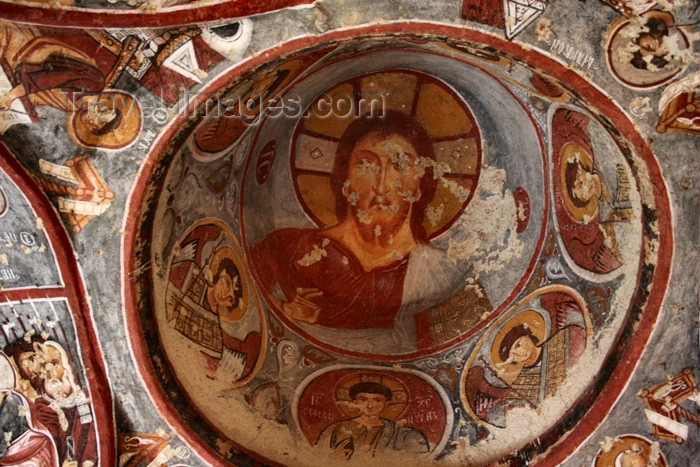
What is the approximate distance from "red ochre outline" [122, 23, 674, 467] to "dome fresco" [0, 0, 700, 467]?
2cm

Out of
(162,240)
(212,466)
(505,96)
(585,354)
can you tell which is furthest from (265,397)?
(505,96)

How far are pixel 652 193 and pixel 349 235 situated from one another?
3.44 m

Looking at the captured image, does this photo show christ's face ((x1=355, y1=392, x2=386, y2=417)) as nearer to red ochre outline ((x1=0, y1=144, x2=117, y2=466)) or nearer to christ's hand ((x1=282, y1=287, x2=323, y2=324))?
christ's hand ((x1=282, y1=287, x2=323, y2=324))

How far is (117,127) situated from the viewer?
626 centimetres

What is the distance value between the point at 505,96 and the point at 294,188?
2.49 m

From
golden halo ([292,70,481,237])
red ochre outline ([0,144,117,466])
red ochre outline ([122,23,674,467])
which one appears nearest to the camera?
red ochre outline ([122,23,674,467])

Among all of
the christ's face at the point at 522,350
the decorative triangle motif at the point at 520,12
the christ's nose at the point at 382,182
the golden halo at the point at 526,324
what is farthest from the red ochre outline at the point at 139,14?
the christ's face at the point at 522,350

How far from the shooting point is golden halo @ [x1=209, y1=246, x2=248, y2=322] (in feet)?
25.3

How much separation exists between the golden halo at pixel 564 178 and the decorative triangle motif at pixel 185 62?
11.2 ft

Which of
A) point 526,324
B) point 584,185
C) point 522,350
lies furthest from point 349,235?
point 584,185

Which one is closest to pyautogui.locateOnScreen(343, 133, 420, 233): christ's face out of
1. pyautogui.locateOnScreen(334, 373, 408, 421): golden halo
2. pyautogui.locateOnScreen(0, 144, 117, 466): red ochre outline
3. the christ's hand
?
the christ's hand

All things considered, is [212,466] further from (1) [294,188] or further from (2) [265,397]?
(1) [294,188]

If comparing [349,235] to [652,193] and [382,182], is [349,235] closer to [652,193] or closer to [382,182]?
[382,182]

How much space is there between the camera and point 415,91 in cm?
832
